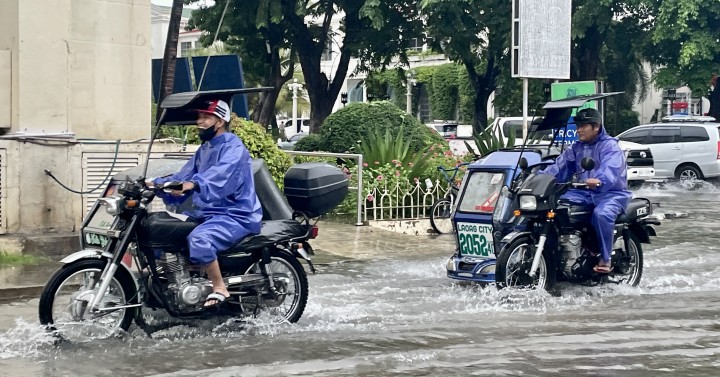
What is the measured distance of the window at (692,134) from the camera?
26.0 metres

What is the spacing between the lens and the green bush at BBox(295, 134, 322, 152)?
59.2 ft

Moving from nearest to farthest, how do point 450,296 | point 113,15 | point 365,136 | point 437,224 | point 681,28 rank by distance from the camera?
1. point 450,296
2. point 113,15
3. point 437,224
4. point 365,136
5. point 681,28

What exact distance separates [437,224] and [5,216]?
6455mm

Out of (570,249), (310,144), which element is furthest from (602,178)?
(310,144)

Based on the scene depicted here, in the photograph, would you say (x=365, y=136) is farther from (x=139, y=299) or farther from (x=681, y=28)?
(x=681, y=28)

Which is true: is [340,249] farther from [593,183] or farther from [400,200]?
[593,183]

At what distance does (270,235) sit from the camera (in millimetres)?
7738

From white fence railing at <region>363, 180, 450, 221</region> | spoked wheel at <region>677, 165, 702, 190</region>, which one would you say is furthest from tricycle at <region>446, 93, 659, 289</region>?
spoked wheel at <region>677, 165, 702, 190</region>

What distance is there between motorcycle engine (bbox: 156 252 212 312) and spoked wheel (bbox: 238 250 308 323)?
1.51ft

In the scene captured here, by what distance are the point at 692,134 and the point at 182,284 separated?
21.2 m

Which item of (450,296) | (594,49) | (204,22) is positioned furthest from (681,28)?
(450,296)

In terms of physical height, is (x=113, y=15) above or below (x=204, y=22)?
below

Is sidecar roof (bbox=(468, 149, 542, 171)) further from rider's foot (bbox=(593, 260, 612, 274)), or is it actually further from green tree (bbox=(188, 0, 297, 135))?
green tree (bbox=(188, 0, 297, 135))

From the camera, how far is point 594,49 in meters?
34.3
